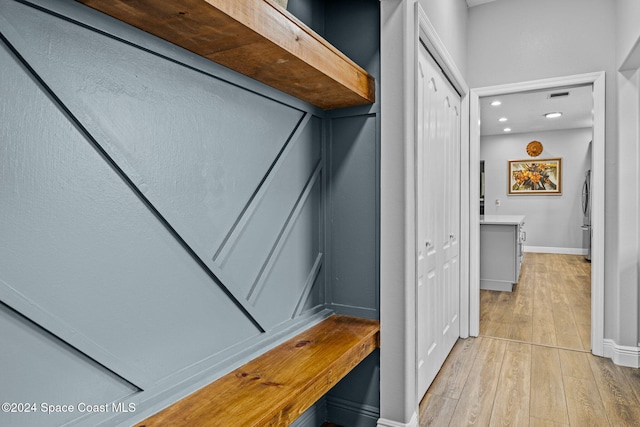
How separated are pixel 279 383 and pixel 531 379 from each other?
2.07 m

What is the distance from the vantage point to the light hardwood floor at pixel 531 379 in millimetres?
2123

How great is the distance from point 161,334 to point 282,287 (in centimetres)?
65

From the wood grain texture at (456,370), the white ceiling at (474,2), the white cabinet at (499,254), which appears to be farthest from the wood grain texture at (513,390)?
the white ceiling at (474,2)

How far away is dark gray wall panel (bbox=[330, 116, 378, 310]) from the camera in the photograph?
192cm

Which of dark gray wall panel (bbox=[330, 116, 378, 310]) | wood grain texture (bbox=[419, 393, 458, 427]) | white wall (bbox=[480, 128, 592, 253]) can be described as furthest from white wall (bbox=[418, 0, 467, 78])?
white wall (bbox=[480, 128, 592, 253])

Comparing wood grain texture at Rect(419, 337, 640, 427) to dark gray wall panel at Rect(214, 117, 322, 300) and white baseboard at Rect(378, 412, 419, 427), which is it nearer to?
white baseboard at Rect(378, 412, 419, 427)

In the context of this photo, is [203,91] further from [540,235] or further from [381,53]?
[540,235]

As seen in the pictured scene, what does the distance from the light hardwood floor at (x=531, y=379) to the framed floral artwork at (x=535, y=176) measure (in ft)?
16.9

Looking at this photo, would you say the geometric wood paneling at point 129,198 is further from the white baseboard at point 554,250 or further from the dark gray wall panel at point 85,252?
the white baseboard at point 554,250

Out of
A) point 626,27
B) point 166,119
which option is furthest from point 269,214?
point 626,27

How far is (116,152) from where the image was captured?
1043mm

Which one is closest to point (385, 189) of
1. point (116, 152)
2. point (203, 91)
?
point (203, 91)

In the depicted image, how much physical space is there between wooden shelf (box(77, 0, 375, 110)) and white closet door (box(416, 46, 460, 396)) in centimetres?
58

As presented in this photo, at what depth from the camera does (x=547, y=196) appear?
8.60 metres
